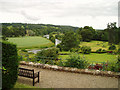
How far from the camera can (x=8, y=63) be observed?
16.8 feet

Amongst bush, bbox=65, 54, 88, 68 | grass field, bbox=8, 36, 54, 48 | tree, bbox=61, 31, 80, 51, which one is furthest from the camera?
grass field, bbox=8, 36, 54, 48

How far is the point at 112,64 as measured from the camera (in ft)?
26.4

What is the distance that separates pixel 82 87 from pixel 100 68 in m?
2.76

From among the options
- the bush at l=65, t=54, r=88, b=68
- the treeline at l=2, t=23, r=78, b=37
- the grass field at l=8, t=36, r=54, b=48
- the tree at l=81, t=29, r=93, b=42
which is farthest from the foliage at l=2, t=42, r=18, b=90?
the tree at l=81, t=29, r=93, b=42

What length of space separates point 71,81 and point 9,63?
3637 mm

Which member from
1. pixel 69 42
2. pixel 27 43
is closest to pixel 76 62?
pixel 69 42

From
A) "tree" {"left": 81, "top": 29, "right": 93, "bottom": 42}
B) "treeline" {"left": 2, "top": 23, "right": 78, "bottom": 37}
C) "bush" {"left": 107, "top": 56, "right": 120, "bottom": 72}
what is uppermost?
"treeline" {"left": 2, "top": 23, "right": 78, "bottom": 37}

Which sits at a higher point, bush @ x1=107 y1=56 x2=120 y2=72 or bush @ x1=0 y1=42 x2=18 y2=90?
bush @ x1=0 y1=42 x2=18 y2=90

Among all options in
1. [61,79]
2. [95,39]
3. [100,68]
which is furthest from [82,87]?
[95,39]

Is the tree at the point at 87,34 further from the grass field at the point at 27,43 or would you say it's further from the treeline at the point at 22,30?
the grass field at the point at 27,43

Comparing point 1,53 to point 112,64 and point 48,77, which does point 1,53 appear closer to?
point 48,77

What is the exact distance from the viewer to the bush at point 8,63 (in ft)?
16.5

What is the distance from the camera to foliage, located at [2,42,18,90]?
198 inches

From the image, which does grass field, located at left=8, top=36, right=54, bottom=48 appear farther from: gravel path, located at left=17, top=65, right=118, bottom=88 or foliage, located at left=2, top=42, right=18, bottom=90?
foliage, located at left=2, top=42, right=18, bottom=90
